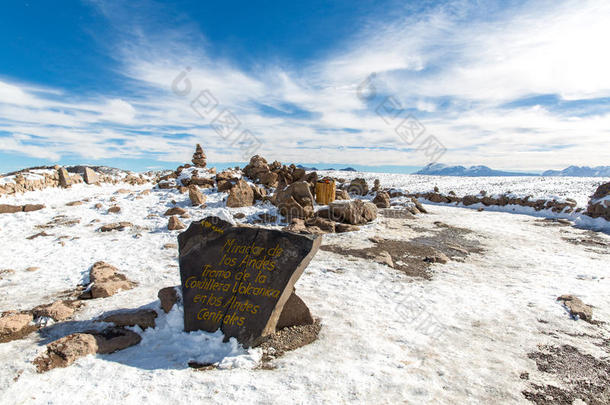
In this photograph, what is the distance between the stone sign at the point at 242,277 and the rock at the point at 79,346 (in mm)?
891

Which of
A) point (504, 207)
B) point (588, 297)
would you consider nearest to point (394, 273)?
point (588, 297)

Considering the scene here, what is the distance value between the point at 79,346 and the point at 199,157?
2220 cm

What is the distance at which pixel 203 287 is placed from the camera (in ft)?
16.2

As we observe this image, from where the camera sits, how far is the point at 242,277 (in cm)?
482

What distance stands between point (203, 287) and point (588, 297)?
8.25m

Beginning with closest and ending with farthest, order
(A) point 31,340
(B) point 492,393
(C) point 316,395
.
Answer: (C) point 316,395 < (B) point 492,393 < (A) point 31,340

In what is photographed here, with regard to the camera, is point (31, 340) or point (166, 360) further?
point (31, 340)

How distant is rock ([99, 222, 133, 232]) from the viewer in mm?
11379

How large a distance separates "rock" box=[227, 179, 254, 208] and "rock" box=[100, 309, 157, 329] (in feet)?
33.2

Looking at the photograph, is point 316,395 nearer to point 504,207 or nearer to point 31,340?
point 31,340

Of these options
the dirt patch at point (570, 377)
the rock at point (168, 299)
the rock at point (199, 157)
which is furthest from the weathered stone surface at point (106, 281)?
the rock at point (199, 157)

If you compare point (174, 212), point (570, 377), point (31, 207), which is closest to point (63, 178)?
point (31, 207)

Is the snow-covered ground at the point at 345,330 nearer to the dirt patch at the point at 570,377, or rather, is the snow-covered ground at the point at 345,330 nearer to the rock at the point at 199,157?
the dirt patch at the point at 570,377

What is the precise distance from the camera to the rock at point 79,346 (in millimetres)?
3783
